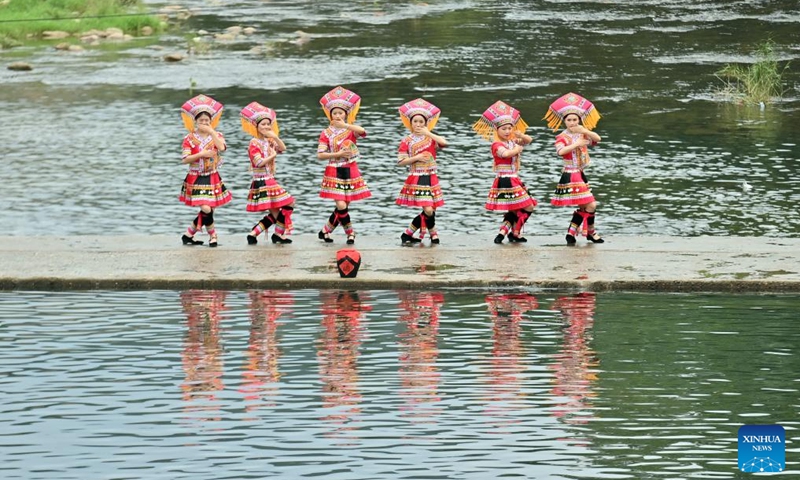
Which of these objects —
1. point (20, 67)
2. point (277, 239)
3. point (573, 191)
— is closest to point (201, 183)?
point (277, 239)

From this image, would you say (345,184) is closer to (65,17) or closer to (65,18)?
(65,18)

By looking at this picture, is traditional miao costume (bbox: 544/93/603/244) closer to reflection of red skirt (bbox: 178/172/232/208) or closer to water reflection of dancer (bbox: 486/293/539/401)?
water reflection of dancer (bbox: 486/293/539/401)

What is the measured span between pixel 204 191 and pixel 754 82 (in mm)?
14821

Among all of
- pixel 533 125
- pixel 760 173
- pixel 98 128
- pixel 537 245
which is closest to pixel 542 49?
pixel 533 125

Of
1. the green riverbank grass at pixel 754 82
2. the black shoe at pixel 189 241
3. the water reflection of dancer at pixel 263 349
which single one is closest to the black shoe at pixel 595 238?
the water reflection of dancer at pixel 263 349

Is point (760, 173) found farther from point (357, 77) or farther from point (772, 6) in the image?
point (772, 6)

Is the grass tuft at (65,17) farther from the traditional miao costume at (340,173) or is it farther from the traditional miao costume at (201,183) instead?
the traditional miao costume at (340,173)

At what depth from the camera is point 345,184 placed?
17016 mm

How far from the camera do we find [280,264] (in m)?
15.6

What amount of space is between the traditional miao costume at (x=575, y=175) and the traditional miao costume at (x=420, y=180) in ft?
3.90

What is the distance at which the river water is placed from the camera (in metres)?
19.5

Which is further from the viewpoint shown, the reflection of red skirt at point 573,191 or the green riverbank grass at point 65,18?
the green riverbank grass at point 65,18

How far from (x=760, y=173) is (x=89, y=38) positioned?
70.5ft

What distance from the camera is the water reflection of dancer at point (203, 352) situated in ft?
36.3
